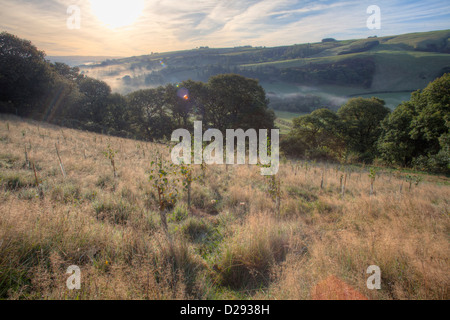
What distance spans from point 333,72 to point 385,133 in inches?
3713

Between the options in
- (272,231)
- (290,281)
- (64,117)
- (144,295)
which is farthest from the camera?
(64,117)

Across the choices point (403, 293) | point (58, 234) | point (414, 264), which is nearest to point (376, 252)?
point (414, 264)

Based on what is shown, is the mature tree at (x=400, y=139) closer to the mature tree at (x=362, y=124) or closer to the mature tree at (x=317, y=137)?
the mature tree at (x=362, y=124)

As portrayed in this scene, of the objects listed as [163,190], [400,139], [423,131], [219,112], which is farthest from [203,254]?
[219,112]

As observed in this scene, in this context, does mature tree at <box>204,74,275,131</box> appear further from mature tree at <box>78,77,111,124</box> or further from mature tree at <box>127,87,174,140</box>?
mature tree at <box>78,77,111,124</box>

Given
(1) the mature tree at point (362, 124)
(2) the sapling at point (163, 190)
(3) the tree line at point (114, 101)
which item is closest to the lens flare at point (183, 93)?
(3) the tree line at point (114, 101)

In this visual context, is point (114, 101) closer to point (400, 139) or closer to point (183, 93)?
point (183, 93)

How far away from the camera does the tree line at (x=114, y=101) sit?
2266 cm

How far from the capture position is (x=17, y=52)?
22562mm

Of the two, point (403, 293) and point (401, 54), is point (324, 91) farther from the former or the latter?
point (403, 293)

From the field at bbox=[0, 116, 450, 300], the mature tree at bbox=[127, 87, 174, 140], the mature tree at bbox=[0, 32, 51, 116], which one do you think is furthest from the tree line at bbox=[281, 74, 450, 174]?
the mature tree at bbox=[0, 32, 51, 116]

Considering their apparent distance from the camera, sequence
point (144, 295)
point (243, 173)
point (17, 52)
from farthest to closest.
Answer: point (17, 52) → point (243, 173) → point (144, 295)

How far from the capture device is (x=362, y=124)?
2903 cm

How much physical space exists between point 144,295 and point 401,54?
138 m
